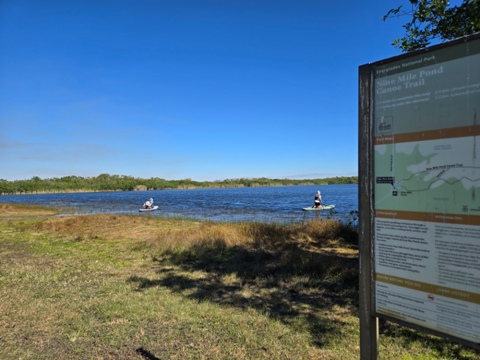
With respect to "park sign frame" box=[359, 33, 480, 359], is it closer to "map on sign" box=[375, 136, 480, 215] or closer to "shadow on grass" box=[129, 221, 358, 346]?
"map on sign" box=[375, 136, 480, 215]

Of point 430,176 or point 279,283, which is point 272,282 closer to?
point 279,283

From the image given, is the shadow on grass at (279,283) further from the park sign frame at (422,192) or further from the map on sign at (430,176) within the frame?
the map on sign at (430,176)

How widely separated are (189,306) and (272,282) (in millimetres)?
1802

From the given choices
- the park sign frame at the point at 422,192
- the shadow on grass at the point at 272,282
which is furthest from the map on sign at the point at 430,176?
the shadow on grass at the point at 272,282

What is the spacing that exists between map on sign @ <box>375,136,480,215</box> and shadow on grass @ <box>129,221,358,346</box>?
2234 mm

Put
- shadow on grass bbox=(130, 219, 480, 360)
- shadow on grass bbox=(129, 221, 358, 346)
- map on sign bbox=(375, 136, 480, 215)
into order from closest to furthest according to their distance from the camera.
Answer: map on sign bbox=(375, 136, 480, 215), shadow on grass bbox=(130, 219, 480, 360), shadow on grass bbox=(129, 221, 358, 346)

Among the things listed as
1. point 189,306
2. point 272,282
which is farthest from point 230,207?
point 189,306

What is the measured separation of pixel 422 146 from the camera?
199cm

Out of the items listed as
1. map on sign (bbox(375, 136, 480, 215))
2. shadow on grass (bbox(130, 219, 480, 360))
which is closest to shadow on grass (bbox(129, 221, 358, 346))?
shadow on grass (bbox(130, 219, 480, 360))

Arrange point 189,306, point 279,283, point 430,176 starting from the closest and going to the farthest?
1. point 430,176
2. point 189,306
3. point 279,283

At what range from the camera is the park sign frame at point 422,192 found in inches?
70.8

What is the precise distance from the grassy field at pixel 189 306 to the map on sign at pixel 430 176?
204cm

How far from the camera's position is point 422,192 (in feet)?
6.50

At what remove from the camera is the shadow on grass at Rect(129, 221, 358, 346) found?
445 centimetres
